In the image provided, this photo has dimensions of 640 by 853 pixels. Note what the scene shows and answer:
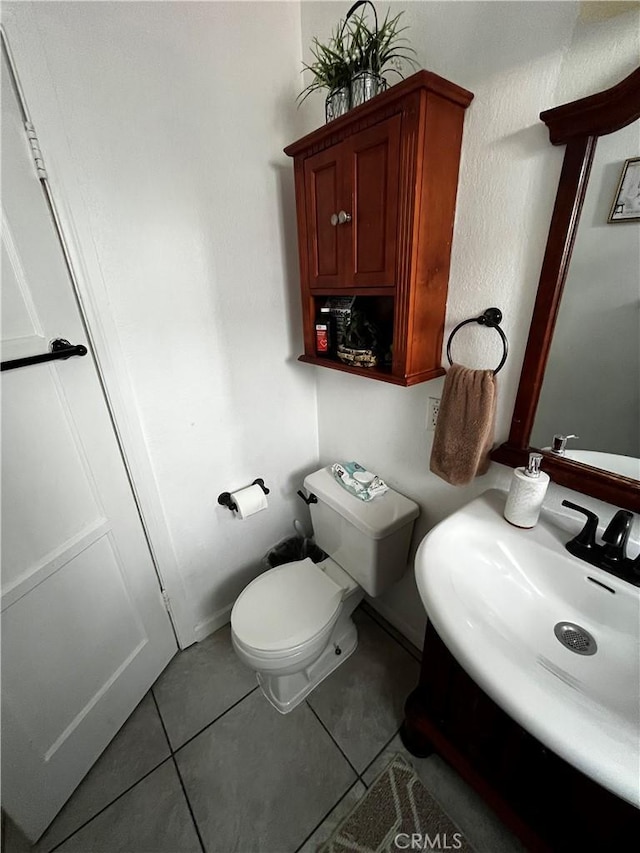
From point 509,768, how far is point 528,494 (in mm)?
695

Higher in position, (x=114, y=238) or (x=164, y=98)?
(x=164, y=98)

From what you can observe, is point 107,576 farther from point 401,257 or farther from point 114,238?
point 401,257

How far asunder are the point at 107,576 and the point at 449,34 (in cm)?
180

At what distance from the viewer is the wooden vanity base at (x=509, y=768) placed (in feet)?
2.17

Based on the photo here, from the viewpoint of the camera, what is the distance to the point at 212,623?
1.61 meters

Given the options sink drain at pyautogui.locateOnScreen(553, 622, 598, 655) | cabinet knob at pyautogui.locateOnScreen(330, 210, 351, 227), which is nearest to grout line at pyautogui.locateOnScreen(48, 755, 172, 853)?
sink drain at pyautogui.locateOnScreen(553, 622, 598, 655)

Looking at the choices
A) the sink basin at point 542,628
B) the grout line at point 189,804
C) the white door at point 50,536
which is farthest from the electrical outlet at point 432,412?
the grout line at point 189,804

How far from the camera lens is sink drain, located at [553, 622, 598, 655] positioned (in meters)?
0.71

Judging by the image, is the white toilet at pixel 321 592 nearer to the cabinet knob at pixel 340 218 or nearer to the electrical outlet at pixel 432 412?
the electrical outlet at pixel 432 412

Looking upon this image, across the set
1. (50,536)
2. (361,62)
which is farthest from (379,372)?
(50,536)

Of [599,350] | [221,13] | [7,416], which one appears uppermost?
[221,13]

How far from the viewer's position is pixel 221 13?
1.00 meters

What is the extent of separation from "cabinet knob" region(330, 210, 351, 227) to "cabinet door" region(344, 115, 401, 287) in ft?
0.05

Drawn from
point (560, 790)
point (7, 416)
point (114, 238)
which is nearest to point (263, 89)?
point (114, 238)
